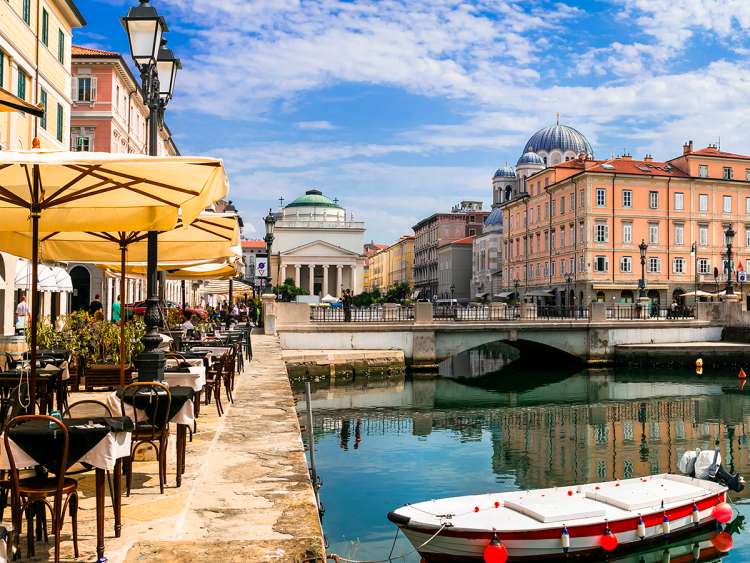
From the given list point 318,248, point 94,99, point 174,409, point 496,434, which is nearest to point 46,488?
point 174,409

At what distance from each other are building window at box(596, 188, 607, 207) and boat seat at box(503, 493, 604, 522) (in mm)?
54288

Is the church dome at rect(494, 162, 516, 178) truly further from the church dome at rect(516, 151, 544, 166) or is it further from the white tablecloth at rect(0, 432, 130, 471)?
the white tablecloth at rect(0, 432, 130, 471)

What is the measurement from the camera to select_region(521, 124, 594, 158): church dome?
97.7 meters

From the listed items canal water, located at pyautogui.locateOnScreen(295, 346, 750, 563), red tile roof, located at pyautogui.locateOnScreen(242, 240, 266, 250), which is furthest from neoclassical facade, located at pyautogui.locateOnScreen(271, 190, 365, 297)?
canal water, located at pyautogui.locateOnScreen(295, 346, 750, 563)

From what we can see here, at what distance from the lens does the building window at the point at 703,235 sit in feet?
212

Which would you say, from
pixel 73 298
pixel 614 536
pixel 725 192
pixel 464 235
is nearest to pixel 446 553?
pixel 614 536

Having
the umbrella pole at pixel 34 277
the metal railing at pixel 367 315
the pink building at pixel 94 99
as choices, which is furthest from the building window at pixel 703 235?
the umbrella pole at pixel 34 277

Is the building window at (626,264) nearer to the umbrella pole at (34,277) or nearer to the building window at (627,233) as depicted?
the building window at (627,233)

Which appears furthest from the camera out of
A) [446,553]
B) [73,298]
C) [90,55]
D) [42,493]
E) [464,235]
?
[464,235]

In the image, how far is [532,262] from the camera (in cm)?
7625

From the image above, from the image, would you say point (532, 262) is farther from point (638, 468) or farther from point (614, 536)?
point (614, 536)

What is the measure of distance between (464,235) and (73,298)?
299 feet

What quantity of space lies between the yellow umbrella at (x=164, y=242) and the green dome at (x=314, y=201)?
11144 cm

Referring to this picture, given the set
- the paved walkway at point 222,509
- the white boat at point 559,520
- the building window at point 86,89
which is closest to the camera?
the paved walkway at point 222,509
